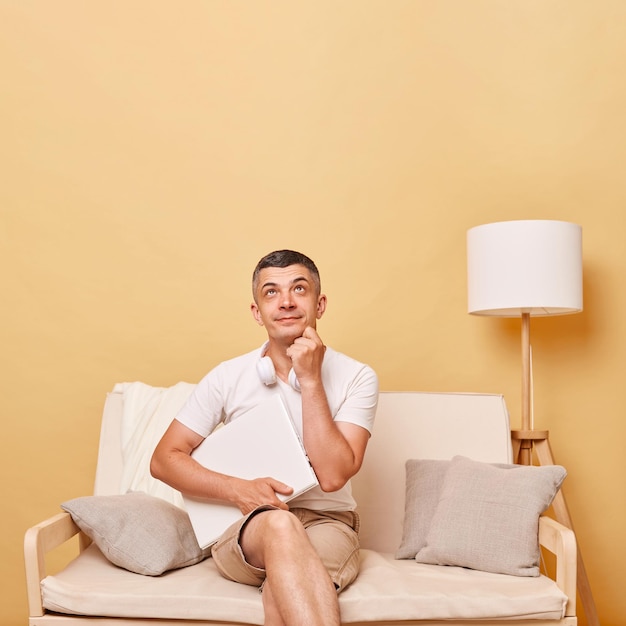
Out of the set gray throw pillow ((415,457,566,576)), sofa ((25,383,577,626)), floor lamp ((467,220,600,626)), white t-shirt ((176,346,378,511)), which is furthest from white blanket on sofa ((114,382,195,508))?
floor lamp ((467,220,600,626))

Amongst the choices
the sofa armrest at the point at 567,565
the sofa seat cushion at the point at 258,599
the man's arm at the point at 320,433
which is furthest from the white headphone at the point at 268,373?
the sofa armrest at the point at 567,565

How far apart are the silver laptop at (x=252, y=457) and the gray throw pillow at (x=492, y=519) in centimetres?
51

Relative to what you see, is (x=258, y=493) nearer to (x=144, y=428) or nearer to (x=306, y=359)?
(x=306, y=359)

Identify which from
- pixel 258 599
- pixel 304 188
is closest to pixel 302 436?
pixel 258 599

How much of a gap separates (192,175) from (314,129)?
21.3 inches

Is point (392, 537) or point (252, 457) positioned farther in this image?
point (392, 537)

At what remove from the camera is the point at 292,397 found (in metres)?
2.20

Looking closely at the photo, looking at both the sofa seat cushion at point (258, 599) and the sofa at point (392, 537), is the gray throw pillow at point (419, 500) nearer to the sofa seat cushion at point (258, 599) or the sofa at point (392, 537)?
the sofa at point (392, 537)

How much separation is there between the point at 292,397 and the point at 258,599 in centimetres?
58

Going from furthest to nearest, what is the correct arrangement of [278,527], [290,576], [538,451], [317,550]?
[538,451] < [317,550] < [278,527] < [290,576]

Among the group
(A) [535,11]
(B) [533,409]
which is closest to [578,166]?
(A) [535,11]

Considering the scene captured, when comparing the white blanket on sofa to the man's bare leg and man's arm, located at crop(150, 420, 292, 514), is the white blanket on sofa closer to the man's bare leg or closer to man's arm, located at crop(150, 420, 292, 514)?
man's arm, located at crop(150, 420, 292, 514)

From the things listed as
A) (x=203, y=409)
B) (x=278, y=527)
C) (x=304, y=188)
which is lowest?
(x=278, y=527)

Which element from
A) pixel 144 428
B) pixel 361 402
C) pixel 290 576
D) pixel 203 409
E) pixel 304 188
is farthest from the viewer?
pixel 304 188
